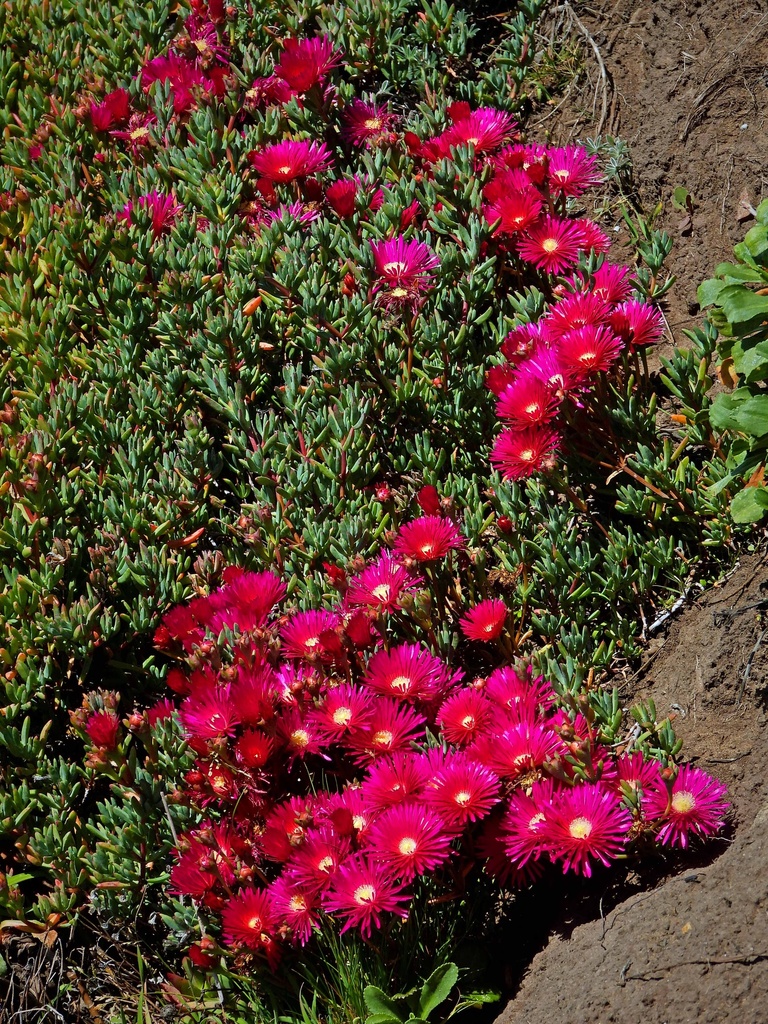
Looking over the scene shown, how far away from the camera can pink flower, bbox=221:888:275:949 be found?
6.21 ft

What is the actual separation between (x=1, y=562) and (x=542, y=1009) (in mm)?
1668

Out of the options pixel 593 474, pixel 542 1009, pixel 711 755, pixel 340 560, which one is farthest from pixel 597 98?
pixel 542 1009

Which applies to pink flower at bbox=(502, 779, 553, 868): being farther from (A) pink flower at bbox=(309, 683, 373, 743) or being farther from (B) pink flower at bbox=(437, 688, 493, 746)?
(A) pink flower at bbox=(309, 683, 373, 743)

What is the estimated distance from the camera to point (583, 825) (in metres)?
1.79

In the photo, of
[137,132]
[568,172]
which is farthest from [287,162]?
[568,172]

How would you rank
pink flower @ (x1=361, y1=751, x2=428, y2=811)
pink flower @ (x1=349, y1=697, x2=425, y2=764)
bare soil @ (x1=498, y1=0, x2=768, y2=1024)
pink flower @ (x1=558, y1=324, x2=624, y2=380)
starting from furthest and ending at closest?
1. pink flower @ (x1=558, y1=324, x2=624, y2=380)
2. pink flower @ (x1=349, y1=697, x2=425, y2=764)
3. pink flower @ (x1=361, y1=751, x2=428, y2=811)
4. bare soil @ (x1=498, y1=0, x2=768, y2=1024)

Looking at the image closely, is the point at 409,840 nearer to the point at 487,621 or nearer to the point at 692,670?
the point at 487,621

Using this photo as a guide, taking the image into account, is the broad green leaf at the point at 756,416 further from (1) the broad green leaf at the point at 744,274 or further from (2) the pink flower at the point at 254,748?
(2) the pink flower at the point at 254,748

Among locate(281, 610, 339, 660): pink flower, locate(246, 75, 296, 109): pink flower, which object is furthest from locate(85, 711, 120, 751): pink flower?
locate(246, 75, 296, 109): pink flower

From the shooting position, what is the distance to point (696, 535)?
7.95 ft

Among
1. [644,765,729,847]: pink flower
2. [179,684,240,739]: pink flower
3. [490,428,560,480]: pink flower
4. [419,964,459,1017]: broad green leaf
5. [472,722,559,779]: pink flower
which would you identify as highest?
[490,428,560,480]: pink flower

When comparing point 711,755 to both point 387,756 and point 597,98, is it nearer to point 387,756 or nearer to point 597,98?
point 387,756

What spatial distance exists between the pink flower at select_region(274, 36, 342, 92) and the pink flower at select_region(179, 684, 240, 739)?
208 centimetres

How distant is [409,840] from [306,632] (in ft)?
1.77
